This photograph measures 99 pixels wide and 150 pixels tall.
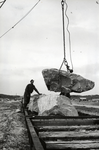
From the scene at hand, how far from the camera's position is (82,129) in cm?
531

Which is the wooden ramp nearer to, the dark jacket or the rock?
the rock

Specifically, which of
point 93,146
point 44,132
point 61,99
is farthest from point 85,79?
point 93,146

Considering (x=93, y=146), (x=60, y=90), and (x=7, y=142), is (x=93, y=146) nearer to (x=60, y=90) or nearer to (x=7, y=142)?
(x=7, y=142)

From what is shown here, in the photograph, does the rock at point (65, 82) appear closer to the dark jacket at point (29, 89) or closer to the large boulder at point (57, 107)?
the dark jacket at point (29, 89)

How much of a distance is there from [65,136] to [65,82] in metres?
5.83

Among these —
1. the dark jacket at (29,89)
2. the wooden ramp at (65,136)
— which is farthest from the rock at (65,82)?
the wooden ramp at (65,136)

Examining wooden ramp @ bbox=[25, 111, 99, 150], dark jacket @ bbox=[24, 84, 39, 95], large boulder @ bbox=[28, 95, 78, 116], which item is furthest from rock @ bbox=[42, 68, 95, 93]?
wooden ramp @ bbox=[25, 111, 99, 150]

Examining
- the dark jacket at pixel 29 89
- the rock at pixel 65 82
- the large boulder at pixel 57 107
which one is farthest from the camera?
the dark jacket at pixel 29 89

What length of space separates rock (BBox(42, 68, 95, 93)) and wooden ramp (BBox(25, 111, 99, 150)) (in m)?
3.41

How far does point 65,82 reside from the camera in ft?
32.7

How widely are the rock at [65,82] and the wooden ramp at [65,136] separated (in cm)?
341

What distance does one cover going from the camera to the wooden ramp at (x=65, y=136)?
10.7 feet

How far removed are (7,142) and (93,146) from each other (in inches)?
85.0

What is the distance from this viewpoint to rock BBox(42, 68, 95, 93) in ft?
32.3
